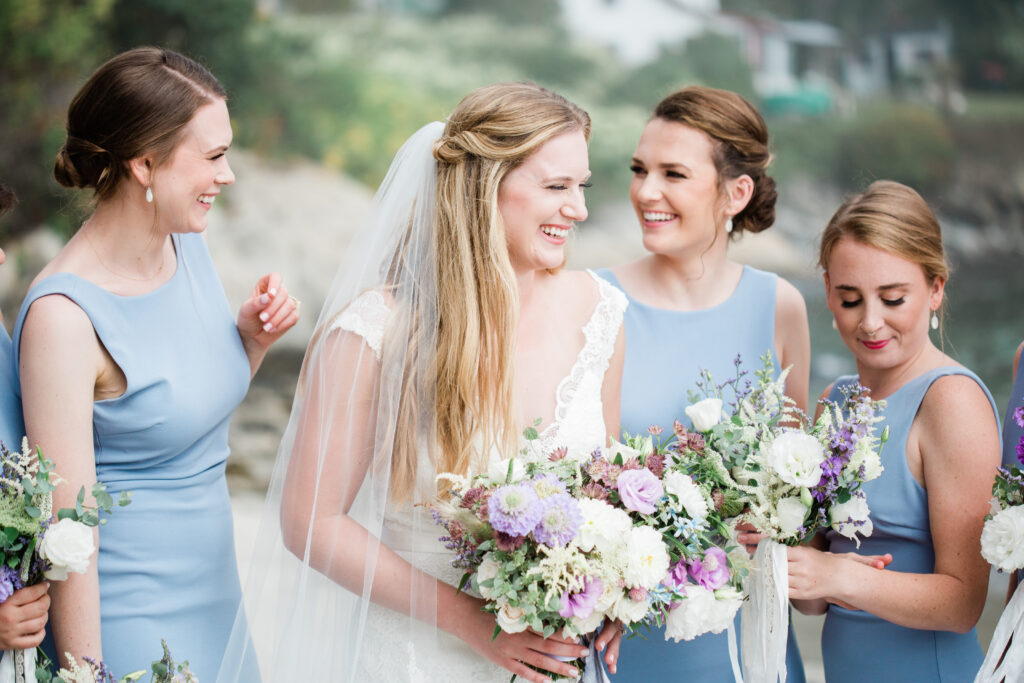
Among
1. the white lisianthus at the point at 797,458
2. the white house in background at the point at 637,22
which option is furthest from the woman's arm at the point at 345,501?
the white house in background at the point at 637,22

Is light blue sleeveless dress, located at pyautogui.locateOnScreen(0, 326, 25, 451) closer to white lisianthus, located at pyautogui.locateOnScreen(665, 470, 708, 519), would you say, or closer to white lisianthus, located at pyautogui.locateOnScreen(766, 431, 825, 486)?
white lisianthus, located at pyautogui.locateOnScreen(665, 470, 708, 519)

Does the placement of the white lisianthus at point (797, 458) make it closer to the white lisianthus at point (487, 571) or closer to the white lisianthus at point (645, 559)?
the white lisianthus at point (645, 559)

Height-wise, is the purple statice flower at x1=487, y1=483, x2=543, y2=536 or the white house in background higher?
the white house in background

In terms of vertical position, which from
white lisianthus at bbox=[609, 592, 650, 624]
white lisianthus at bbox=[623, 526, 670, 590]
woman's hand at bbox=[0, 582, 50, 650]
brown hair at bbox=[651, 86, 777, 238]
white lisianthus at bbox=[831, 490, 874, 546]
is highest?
brown hair at bbox=[651, 86, 777, 238]

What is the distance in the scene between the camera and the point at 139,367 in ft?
8.00

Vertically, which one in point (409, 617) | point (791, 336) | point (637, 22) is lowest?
point (409, 617)

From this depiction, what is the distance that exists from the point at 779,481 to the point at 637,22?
9961mm

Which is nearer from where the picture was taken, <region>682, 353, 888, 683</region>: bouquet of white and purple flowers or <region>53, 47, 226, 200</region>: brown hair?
<region>682, 353, 888, 683</region>: bouquet of white and purple flowers

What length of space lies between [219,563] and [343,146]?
953 cm

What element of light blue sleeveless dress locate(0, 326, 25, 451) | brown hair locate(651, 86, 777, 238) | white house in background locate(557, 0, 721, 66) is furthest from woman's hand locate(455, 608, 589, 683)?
white house in background locate(557, 0, 721, 66)

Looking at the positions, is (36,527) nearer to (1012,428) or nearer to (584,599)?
(584,599)

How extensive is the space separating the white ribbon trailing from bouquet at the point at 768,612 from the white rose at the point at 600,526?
48cm

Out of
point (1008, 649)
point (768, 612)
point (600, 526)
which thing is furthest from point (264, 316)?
point (1008, 649)

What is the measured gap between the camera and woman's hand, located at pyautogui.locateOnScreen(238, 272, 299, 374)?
283 cm
